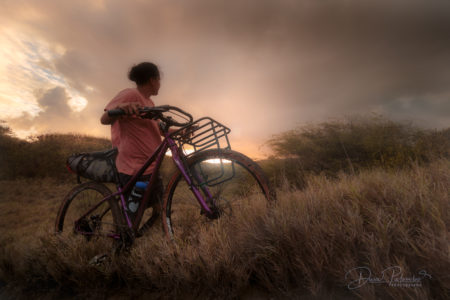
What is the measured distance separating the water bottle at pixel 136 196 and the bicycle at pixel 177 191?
2.5 inches

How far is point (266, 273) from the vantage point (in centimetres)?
141

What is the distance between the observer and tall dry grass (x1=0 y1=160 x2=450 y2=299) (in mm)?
1103

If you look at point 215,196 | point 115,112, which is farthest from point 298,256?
point 115,112

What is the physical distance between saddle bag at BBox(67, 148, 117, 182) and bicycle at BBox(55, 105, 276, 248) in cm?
2

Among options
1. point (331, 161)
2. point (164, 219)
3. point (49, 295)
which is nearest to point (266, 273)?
point (164, 219)

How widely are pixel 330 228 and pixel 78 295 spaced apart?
2236 millimetres

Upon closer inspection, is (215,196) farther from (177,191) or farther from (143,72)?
(143,72)

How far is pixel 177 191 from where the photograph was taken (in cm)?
225

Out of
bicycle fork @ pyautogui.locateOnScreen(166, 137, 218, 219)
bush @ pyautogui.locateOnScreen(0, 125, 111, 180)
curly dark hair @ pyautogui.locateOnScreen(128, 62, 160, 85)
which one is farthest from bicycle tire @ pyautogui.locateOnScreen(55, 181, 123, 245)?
bush @ pyautogui.locateOnScreen(0, 125, 111, 180)

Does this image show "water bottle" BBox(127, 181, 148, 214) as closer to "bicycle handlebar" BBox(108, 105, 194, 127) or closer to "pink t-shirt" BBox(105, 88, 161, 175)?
"pink t-shirt" BBox(105, 88, 161, 175)

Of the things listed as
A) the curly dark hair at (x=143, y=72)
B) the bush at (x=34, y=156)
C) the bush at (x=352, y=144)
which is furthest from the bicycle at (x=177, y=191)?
the bush at (x=34, y=156)

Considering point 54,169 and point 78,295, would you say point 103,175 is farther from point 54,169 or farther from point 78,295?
point 54,169

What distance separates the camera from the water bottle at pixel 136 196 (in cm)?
237

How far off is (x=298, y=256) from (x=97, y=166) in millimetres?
2428
